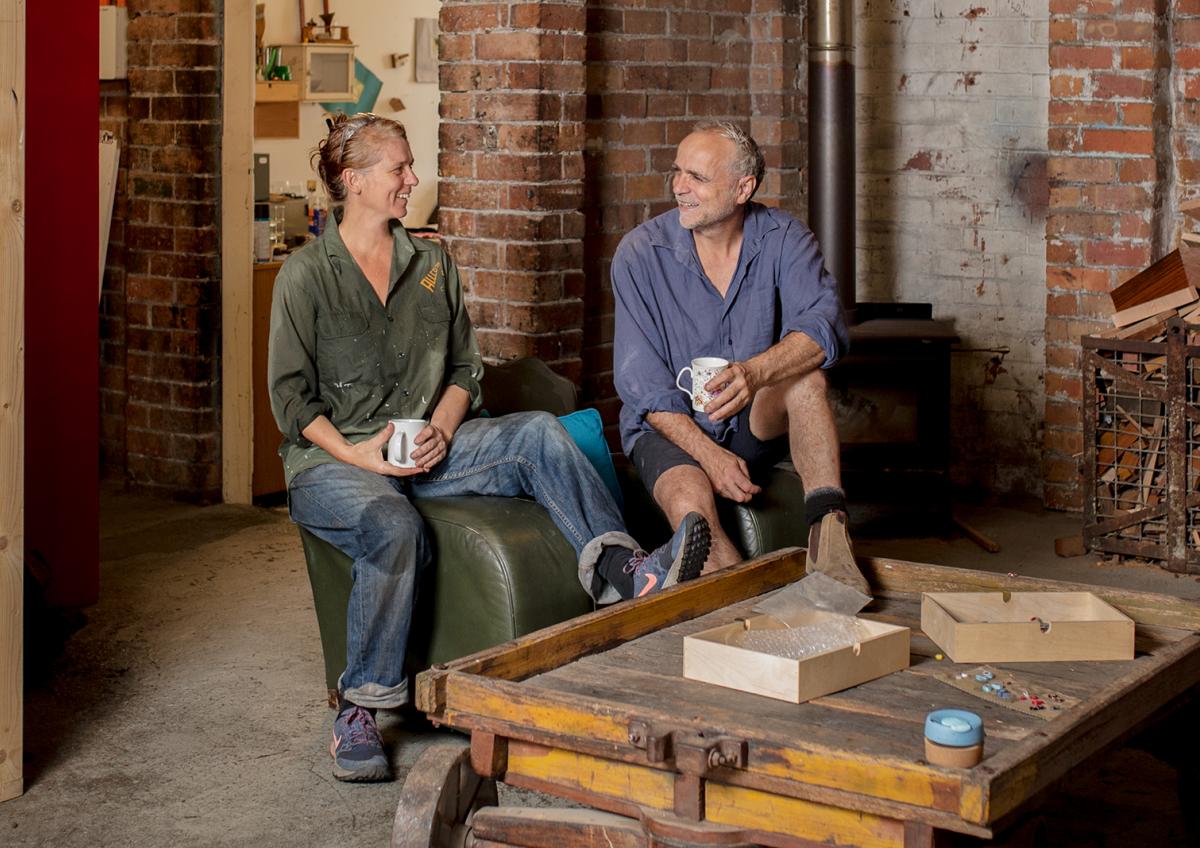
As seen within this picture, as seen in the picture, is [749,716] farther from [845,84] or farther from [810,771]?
[845,84]

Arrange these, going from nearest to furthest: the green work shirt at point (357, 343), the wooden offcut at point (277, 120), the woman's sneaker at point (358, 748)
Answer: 1. the woman's sneaker at point (358, 748)
2. the green work shirt at point (357, 343)
3. the wooden offcut at point (277, 120)

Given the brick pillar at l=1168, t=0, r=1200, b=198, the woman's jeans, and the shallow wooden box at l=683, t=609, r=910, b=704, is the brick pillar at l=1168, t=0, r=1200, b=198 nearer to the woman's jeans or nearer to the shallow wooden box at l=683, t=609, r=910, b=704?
the woman's jeans

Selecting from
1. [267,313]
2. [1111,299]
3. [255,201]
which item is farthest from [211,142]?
[1111,299]

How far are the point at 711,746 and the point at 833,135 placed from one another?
3.73m

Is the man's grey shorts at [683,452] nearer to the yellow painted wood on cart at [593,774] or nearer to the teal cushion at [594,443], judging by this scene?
the teal cushion at [594,443]

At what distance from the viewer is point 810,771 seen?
6.93 ft

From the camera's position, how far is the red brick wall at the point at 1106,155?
18.0ft

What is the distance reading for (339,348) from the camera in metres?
3.69

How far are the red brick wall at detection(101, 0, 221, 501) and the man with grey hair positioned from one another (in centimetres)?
227

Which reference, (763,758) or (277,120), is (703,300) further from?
(277,120)

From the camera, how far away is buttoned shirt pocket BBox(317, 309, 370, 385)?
3.68 metres

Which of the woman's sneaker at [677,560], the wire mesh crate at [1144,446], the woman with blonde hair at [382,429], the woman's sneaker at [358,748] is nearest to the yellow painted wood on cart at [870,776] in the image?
the woman's sneaker at [677,560]

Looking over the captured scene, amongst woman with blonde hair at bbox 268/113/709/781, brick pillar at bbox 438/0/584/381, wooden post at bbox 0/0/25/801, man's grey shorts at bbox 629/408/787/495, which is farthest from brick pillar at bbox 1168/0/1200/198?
wooden post at bbox 0/0/25/801

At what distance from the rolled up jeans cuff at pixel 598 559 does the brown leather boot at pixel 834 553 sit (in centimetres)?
41
